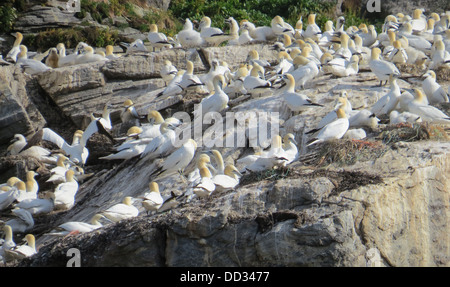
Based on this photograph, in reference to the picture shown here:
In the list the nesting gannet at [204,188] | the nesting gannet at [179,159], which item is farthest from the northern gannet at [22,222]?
the nesting gannet at [204,188]

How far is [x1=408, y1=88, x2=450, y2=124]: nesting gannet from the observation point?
42.4ft

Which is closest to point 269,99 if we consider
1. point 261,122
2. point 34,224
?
point 261,122

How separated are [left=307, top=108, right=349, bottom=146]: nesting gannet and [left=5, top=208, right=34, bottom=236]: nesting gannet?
5.14 m

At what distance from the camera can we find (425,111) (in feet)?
43.2

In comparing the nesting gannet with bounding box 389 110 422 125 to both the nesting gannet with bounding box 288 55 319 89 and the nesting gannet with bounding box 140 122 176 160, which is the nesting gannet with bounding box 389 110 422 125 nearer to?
the nesting gannet with bounding box 288 55 319 89

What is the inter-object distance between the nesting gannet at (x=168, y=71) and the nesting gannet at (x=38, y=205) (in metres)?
4.54

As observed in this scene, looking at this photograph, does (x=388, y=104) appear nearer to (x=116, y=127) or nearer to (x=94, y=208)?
(x=94, y=208)

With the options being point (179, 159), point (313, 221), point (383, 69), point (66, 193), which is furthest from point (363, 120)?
point (66, 193)

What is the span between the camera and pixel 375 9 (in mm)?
26484

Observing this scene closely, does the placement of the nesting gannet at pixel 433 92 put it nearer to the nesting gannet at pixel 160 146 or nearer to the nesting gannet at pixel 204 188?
the nesting gannet at pixel 160 146

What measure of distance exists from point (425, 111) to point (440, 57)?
4.30 meters

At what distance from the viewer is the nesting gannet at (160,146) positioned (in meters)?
14.4

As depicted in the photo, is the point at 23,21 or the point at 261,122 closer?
the point at 261,122

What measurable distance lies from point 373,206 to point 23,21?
16.0 meters
